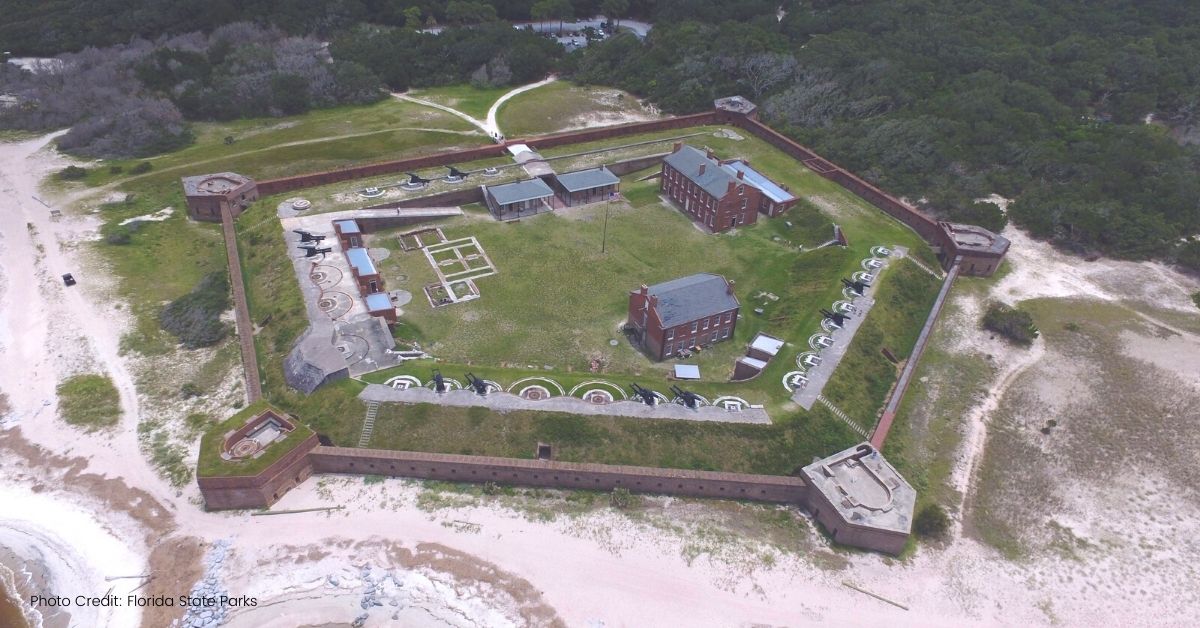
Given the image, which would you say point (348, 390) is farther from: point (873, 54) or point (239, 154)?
point (873, 54)

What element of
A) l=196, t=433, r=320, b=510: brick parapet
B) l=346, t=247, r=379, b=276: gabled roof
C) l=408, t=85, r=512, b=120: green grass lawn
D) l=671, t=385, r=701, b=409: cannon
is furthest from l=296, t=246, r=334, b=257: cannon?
l=408, t=85, r=512, b=120: green grass lawn

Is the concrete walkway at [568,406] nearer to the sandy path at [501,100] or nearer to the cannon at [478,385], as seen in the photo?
the cannon at [478,385]

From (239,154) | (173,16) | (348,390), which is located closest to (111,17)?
(173,16)

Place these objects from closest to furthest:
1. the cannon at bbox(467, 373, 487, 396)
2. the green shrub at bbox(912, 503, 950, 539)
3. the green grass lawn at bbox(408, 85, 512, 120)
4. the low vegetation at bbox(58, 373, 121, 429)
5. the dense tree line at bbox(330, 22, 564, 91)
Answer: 1. the green shrub at bbox(912, 503, 950, 539)
2. the cannon at bbox(467, 373, 487, 396)
3. the low vegetation at bbox(58, 373, 121, 429)
4. the green grass lawn at bbox(408, 85, 512, 120)
5. the dense tree line at bbox(330, 22, 564, 91)

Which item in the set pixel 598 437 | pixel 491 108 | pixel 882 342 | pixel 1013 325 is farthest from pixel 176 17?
pixel 1013 325

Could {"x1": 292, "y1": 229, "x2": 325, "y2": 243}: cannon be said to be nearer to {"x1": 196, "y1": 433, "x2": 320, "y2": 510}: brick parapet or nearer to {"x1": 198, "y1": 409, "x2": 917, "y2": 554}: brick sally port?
{"x1": 198, "y1": 409, "x2": 917, "y2": 554}: brick sally port
